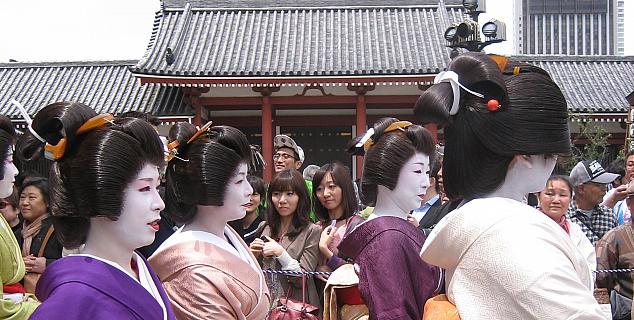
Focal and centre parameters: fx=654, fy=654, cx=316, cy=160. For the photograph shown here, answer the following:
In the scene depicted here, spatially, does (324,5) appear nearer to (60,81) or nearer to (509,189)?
(60,81)

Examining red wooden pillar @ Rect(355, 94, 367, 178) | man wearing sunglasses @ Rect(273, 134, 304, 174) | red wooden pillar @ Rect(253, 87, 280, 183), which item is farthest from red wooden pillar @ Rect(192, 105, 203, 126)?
man wearing sunglasses @ Rect(273, 134, 304, 174)

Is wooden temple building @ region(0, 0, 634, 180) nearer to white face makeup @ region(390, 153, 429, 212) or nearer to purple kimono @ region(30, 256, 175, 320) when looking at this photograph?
white face makeup @ region(390, 153, 429, 212)

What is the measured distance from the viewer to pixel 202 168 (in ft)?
8.32

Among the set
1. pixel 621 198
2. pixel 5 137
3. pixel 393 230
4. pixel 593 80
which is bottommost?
pixel 393 230

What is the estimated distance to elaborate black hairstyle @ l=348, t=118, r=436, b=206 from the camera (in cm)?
298

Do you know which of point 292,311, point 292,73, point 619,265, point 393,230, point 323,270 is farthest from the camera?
point 292,73

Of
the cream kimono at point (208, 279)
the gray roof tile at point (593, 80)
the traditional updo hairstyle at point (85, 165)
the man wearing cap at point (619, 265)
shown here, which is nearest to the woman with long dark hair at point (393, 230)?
the cream kimono at point (208, 279)

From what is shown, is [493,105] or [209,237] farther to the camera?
[209,237]

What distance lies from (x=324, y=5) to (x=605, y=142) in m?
7.62

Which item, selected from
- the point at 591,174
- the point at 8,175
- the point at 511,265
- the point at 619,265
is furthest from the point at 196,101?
the point at 511,265

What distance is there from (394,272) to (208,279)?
759 mm

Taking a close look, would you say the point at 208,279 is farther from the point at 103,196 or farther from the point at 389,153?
the point at 389,153

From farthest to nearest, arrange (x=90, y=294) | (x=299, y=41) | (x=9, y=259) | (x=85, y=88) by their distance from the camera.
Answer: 1. (x=85, y=88)
2. (x=299, y=41)
3. (x=9, y=259)
4. (x=90, y=294)

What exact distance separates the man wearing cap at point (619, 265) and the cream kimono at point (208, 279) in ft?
8.92
